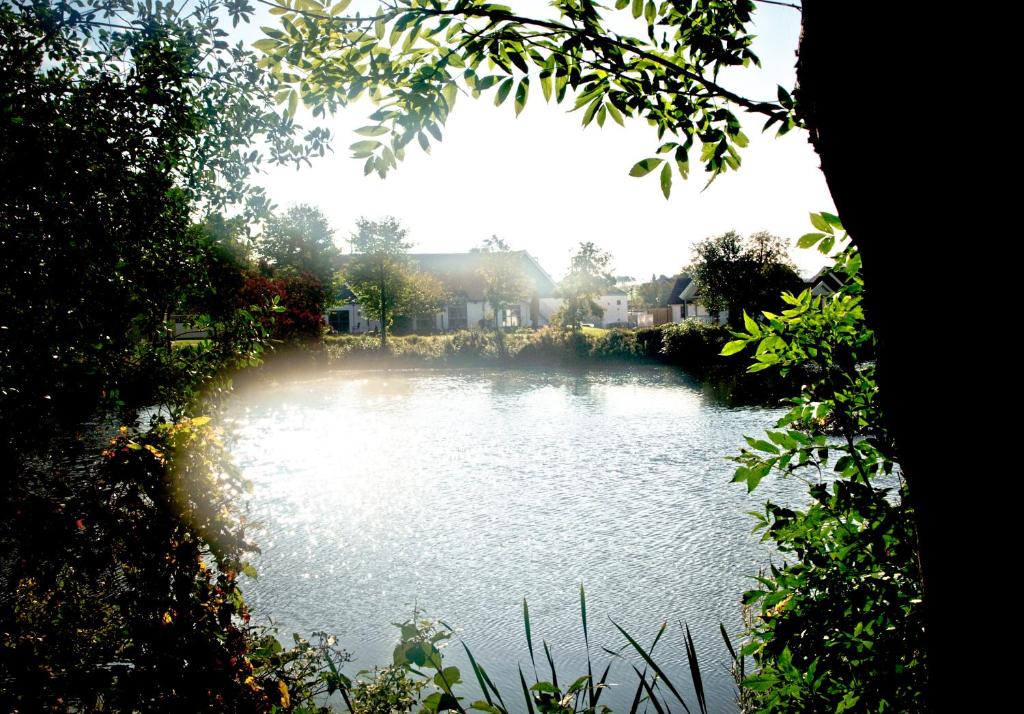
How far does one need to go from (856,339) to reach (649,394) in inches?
782

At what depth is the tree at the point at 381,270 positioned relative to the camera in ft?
130

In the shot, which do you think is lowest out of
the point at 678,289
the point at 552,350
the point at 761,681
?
the point at 761,681

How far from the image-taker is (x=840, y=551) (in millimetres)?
2152

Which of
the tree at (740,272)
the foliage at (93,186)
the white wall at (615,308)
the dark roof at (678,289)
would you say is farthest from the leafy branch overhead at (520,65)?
the white wall at (615,308)

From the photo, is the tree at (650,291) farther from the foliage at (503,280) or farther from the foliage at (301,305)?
the foliage at (301,305)

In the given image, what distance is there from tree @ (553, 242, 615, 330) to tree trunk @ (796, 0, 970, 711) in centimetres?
3485

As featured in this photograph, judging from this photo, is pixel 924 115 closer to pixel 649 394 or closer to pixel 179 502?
pixel 179 502

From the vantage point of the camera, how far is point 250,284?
23.5m

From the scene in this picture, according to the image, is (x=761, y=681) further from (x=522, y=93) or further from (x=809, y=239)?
(x=522, y=93)

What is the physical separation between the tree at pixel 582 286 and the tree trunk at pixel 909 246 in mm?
34847

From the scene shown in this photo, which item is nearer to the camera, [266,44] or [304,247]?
[266,44]

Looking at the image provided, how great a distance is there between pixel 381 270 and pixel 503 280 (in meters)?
10.1

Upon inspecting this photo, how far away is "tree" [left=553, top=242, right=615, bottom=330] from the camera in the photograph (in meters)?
37.3

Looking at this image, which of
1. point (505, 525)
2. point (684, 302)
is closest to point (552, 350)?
point (505, 525)
